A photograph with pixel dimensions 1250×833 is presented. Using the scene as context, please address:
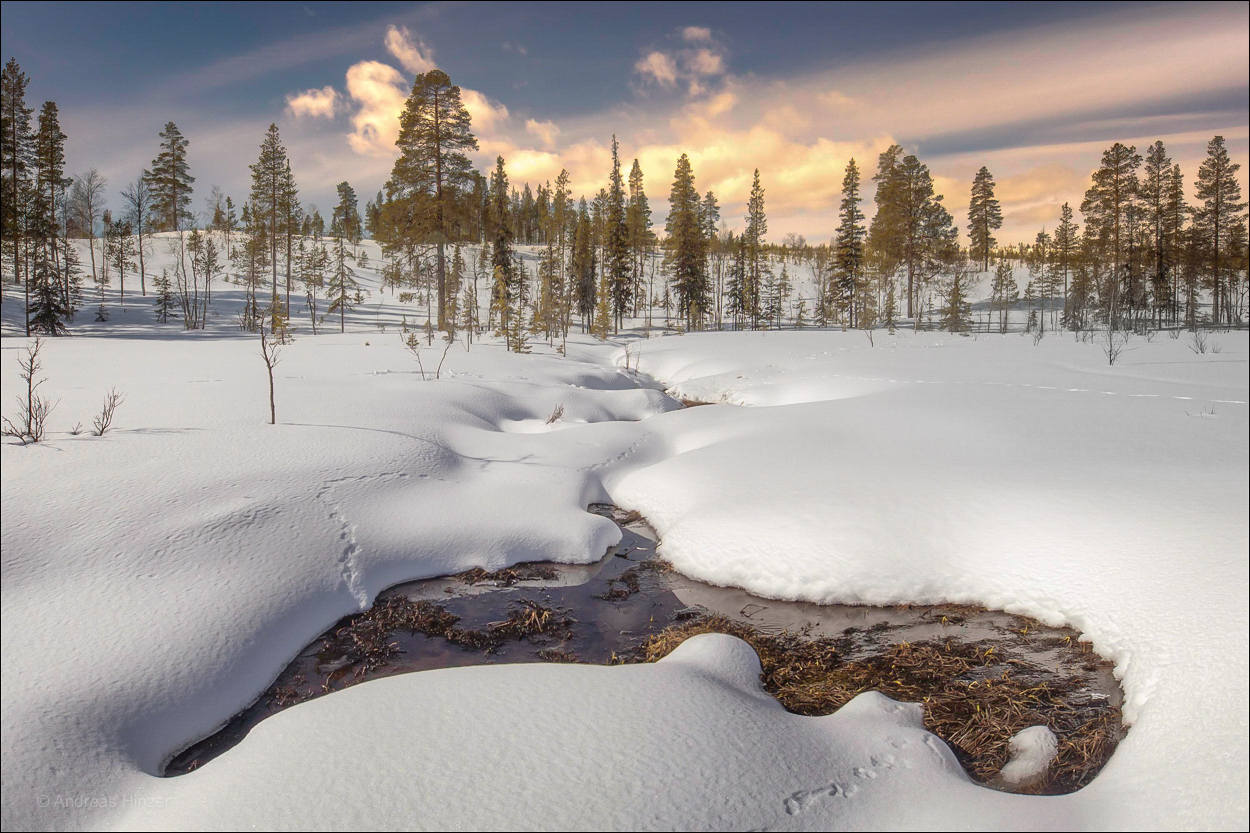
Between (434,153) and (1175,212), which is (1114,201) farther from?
(434,153)

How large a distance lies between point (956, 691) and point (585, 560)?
373 cm

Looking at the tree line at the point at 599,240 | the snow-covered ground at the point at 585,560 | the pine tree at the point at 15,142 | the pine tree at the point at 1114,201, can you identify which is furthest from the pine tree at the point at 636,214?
the snow-covered ground at the point at 585,560

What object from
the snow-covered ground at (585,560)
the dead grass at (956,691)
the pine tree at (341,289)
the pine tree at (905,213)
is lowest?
the dead grass at (956,691)

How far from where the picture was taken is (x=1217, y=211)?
3875cm

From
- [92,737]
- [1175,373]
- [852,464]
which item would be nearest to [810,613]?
[852,464]

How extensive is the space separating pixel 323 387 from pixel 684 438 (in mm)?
6782

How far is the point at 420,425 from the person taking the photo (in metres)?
9.73

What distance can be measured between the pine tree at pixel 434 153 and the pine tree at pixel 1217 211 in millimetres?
43197

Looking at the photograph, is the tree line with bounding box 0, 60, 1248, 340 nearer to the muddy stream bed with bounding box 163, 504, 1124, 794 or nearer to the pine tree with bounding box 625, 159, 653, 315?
the pine tree with bounding box 625, 159, 653, 315

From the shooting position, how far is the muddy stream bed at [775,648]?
3.89 m

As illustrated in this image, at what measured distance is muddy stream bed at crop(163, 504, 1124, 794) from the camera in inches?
153

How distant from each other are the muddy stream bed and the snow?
35 mm

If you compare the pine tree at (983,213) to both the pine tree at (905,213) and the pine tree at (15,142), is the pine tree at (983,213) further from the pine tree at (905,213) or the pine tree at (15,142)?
the pine tree at (15,142)

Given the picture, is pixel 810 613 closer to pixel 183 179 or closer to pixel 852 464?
pixel 852 464
